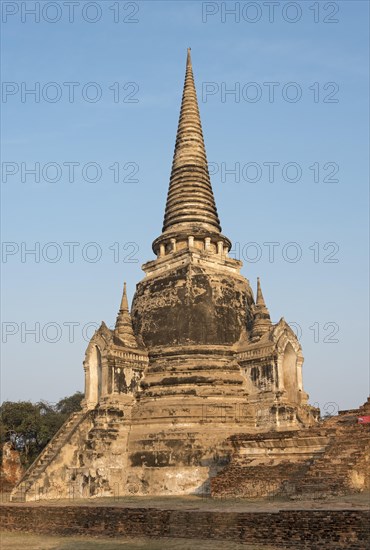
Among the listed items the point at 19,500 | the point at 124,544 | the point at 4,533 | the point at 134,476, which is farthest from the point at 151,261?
the point at 124,544

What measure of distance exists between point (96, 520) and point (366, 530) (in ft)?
20.9

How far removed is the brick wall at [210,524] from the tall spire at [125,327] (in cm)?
943

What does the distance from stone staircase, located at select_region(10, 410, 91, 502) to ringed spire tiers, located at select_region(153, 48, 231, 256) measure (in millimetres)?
8772

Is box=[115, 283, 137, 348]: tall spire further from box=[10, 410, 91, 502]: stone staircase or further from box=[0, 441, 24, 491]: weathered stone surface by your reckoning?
box=[0, 441, 24, 491]: weathered stone surface

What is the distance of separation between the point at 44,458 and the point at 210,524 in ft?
35.2

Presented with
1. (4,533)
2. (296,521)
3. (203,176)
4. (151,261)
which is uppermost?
(203,176)

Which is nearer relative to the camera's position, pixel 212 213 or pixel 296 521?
pixel 296 521

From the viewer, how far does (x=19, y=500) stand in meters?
19.1

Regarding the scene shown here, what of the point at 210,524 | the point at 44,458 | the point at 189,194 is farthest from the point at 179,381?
the point at 210,524

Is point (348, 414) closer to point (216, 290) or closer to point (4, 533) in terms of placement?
point (216, 290)

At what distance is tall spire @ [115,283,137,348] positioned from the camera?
24.3 m

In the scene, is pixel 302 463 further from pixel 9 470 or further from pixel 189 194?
pixel 9 470

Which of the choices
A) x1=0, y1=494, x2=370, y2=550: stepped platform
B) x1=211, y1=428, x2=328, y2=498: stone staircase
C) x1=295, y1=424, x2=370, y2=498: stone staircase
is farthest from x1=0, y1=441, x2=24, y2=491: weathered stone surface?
x1=295, y1=424, x2=370, y2=498: stone staircase

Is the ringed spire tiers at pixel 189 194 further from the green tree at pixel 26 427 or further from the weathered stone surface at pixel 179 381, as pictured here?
the green tree at pixel 26 427
